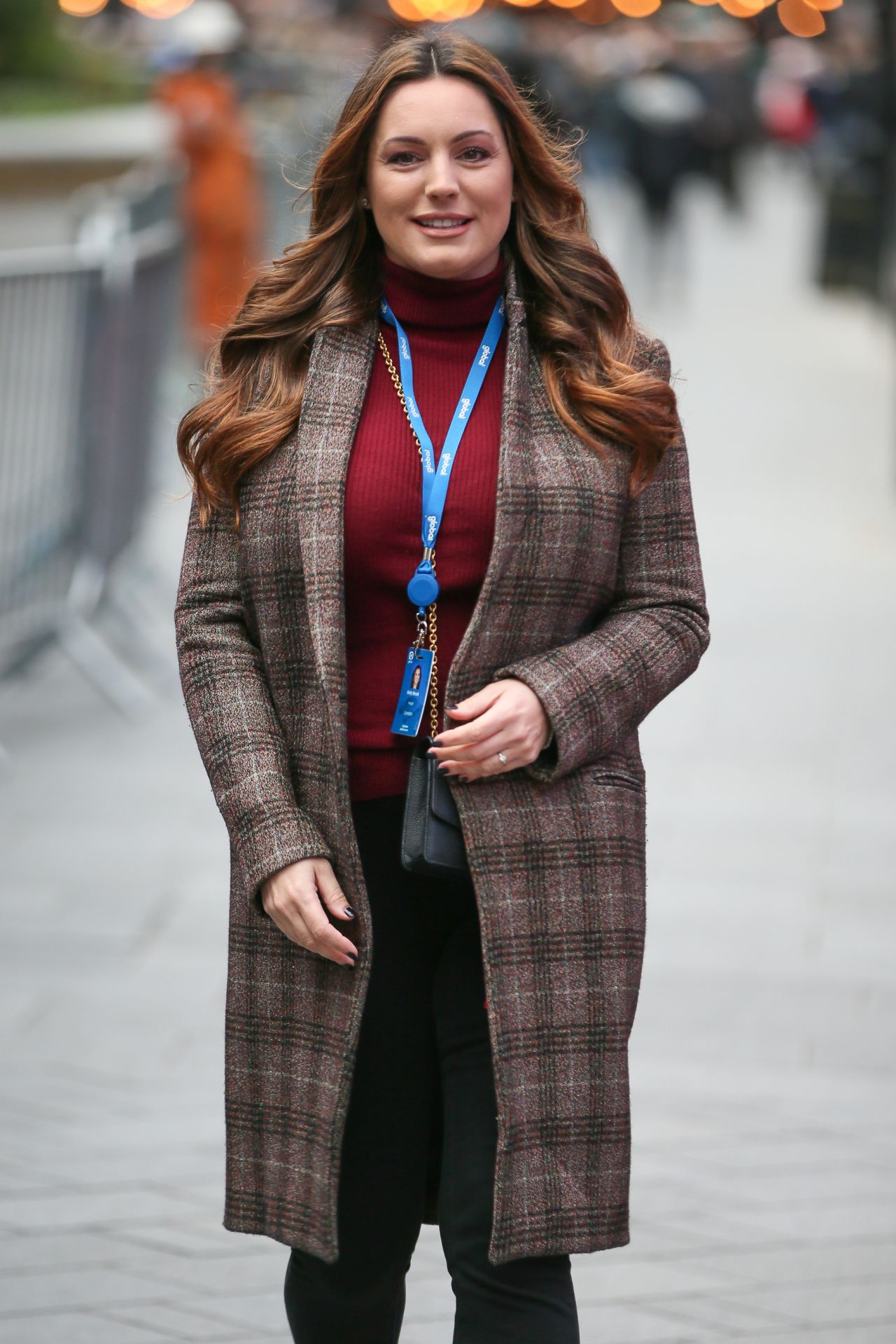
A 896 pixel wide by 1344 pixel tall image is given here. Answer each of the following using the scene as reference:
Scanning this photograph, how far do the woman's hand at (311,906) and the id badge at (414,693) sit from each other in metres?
0.20

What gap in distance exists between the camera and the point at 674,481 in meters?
2.53

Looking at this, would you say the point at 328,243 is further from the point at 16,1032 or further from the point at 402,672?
the point at 16,1032

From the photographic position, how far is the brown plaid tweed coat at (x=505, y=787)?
2.39 m

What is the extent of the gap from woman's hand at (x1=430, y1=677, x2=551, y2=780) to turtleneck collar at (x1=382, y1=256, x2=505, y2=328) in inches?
19.0

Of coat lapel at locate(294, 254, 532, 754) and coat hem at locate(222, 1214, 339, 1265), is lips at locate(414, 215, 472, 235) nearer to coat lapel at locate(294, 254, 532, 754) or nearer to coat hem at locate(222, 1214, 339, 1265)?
coat lapel at locate(294, 254, 532, 754)

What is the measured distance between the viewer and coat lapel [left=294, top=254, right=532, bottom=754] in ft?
7.77

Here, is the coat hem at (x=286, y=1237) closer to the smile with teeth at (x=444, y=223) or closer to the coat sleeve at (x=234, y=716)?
the coat sleeve at (x=234, y=716)

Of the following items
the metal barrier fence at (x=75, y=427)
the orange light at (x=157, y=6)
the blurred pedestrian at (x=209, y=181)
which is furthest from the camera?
the orange light at (x=157, y=6)

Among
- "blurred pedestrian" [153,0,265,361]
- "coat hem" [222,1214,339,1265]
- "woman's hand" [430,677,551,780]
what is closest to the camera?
"woman's hand" [430,677,551,780]

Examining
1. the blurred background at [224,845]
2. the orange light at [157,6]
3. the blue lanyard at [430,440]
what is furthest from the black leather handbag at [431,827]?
the orange light at [157,6]

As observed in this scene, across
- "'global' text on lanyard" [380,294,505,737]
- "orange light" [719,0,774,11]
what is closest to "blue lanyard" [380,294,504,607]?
"'global' text on lanyard" [380,294,505,737]

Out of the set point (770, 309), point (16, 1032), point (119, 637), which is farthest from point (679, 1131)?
point (770, 309)

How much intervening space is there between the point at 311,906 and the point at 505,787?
0.92 ft

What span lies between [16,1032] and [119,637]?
3485mm
